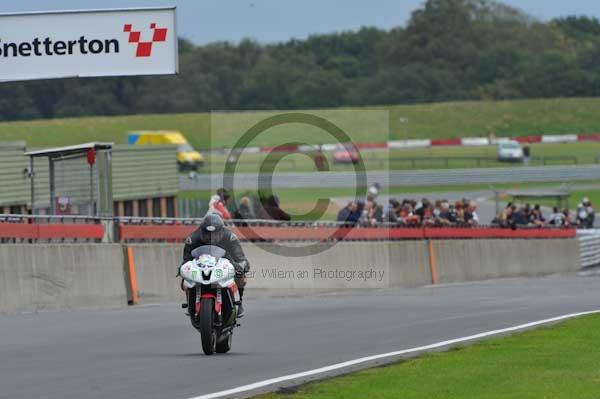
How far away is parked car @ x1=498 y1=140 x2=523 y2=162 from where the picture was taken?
8700cm

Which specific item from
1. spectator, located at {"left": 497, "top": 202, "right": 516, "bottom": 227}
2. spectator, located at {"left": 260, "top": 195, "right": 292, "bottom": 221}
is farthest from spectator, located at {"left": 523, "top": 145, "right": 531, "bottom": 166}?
spectator, located at {"left": 260, "top": 195, "right": 292, "bottom": 221}

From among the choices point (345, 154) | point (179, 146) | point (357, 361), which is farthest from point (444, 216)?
point (179, 146)

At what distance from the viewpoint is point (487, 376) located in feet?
37.2

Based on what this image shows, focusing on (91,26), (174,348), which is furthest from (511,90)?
(174,348)

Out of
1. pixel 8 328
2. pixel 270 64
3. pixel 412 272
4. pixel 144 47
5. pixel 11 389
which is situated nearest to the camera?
pixel 11 389

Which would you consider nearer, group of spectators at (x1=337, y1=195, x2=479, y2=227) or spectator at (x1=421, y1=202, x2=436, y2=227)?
group of spectators at (x1=337, y1=195, x2=479, y2=227)

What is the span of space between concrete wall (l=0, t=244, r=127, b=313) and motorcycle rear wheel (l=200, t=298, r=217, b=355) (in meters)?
6.27

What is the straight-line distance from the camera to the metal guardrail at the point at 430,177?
70.1 metres

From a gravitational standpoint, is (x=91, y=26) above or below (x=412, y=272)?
above

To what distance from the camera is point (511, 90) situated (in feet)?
388

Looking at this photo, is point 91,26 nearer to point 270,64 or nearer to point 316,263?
point 316,263

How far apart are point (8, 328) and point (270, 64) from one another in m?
92.4

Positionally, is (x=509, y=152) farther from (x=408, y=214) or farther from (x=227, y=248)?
(x=227, y=248)

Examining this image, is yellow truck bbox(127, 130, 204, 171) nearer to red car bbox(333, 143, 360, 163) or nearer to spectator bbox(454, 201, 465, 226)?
red car bbox(333, 143, 360, 163)
